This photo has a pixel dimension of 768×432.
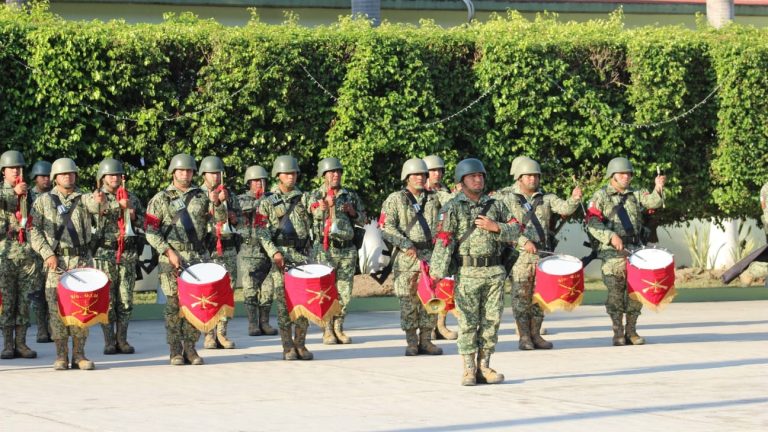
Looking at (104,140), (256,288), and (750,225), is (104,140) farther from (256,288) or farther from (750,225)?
(750,225)

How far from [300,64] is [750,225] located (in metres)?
10.9

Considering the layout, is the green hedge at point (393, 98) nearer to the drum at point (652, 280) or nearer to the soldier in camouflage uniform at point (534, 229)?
the soldier in camouflage uniform at point (534, 229)

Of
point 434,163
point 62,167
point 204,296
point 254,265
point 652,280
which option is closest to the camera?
point 204,296

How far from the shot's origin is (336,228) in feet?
53.6

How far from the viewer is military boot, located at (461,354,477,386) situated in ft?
41.8

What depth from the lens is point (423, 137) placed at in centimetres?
2142

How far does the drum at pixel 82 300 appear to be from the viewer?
13.8 metres

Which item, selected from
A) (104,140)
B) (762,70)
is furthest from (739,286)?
(104,140)

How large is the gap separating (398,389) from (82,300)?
313 cm

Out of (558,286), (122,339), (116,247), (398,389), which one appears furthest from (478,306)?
(122,339)

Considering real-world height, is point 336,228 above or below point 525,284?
above

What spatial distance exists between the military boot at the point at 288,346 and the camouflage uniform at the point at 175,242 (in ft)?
2.88

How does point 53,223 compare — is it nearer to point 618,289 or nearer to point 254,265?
point 254,265

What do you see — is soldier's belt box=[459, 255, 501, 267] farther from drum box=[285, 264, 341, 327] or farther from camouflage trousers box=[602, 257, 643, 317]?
Result: camouflage trousers box=[602, 257, 643, 317]
